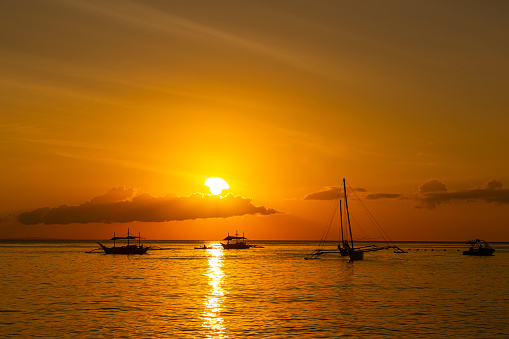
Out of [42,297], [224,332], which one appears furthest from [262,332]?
[42,297]

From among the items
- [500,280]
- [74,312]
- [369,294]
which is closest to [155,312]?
[74,312]

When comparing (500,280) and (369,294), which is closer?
(369,294)

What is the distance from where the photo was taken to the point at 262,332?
3981cm

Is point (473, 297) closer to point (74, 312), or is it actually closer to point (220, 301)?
point (220, 301)

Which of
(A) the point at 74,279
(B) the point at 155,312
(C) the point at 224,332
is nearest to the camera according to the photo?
(C) the point at 224,332

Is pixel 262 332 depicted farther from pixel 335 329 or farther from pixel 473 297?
pixel 473 297

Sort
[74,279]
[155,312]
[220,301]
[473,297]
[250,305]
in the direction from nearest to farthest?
1. [155,312]
2. [250,305]
3. [220,301]
4. [473,297]
5. [74,279]

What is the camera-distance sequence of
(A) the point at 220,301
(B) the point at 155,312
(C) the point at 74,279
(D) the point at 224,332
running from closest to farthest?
(D) the point at 224,332 → (B) the point at 155,312 → (A) the point at 220,301 → (C) the point at 74,279

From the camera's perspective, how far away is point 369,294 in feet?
214

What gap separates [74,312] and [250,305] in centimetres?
1687

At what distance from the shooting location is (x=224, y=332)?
130 ft

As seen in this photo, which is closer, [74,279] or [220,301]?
[220,301]

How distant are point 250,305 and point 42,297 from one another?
24882 millimetres

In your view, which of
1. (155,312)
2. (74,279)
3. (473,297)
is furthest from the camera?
(74,279)
